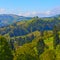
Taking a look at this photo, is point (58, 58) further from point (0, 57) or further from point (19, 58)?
point (0, 57)

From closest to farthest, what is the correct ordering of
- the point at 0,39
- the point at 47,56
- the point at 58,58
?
the point at 0,39 → the point at 58,58 → the point at 47,56

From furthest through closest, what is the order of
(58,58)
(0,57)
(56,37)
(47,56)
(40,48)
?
(56,37) < (40,48) < (47,56) < (58,58) < (0,57)

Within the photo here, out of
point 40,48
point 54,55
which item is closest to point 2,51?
point 54,55

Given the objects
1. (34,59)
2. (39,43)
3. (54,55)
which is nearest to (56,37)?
(39,43)

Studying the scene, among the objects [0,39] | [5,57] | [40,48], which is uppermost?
[0,39]

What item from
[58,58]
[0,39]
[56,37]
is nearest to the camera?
[0,39]

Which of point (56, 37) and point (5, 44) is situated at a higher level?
point (5, 44)

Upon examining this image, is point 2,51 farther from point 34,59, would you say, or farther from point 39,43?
point 39,43

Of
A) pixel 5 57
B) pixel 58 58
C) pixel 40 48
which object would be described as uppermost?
pixel 5 57

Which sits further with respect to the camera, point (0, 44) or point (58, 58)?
point (58, 58)
